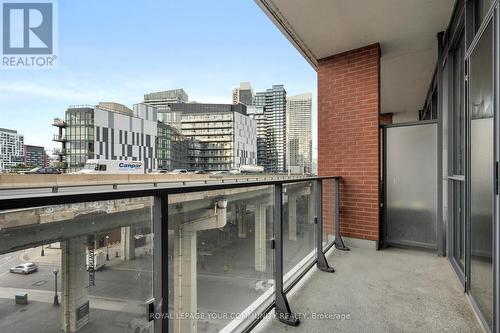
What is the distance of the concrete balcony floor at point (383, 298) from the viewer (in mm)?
2051

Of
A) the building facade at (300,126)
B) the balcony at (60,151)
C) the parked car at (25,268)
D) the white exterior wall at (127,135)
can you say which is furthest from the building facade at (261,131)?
the parked car at (25,268)

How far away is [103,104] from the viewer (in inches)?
2158

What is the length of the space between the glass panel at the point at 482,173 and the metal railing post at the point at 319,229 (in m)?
1.39

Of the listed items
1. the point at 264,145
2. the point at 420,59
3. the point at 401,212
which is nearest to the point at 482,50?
the point at 401,212

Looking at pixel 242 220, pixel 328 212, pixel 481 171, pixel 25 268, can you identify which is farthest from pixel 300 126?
pixel 25 268

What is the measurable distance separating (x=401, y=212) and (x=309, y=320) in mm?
2944

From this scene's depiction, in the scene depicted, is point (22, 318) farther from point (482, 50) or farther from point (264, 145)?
point (264, 145)

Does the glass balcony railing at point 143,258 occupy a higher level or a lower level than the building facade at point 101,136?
lower

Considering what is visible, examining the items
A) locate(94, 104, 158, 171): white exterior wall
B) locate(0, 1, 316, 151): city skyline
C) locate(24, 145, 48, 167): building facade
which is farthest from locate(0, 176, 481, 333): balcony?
locate(94, 104, 158, 171): white exterior wall

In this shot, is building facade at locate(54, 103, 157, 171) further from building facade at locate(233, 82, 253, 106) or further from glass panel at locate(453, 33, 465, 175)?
glass panel at locate(453, 33, 465, 175)

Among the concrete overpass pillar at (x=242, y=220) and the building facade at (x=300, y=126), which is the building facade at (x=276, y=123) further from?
the concrete overpass pillar at (x=242, y=220)

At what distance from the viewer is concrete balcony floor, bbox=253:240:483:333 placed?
6.73ft

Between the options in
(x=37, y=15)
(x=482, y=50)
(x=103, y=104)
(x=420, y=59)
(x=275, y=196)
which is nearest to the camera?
(x=482, y=50)

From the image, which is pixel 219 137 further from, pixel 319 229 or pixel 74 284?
pixel 74 284
